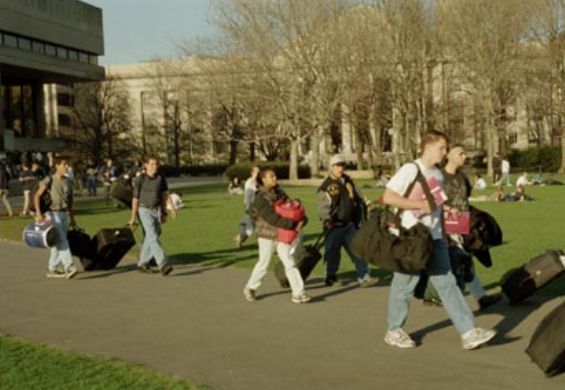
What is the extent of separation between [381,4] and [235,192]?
1715 cm

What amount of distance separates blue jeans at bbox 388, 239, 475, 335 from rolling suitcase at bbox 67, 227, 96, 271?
6593 millimetres

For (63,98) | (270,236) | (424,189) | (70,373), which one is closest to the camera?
(70,373)

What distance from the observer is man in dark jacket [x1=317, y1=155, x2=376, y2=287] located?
1076 centimetres

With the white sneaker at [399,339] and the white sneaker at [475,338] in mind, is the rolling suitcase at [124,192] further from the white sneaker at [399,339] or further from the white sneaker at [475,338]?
the white sneaker at [475,338]

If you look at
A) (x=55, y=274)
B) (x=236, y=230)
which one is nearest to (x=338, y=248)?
(x=55, y=274)

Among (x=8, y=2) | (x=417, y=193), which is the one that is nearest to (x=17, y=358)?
(x=417, y=193)

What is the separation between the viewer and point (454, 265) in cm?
838

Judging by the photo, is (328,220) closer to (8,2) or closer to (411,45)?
(411,45)

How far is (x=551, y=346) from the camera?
6188 mm

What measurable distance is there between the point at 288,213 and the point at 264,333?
6.42ft

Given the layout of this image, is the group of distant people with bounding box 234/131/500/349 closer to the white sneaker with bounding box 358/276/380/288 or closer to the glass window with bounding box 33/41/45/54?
the white sneaker with bounding box 358/276/380/288

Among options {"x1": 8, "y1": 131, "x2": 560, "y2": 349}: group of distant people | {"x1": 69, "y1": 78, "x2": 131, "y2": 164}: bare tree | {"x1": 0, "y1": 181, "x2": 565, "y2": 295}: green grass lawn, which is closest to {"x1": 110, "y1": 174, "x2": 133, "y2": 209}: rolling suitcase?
{"x1": 8, "y1": 131, "x2": 560, "y2": 349}: group of distant people

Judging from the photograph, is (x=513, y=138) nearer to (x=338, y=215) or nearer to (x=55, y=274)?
(x=55, y=274)

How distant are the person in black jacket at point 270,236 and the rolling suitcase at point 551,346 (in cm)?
372
